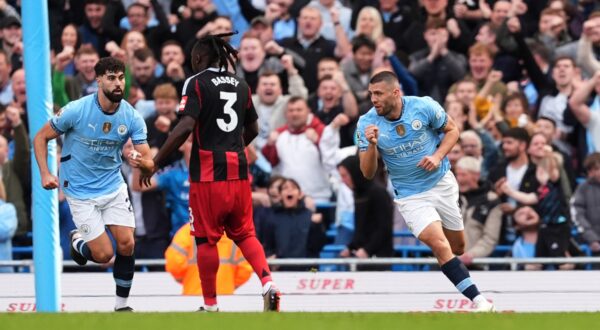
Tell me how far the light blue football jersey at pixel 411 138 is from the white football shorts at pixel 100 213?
219 centimetres

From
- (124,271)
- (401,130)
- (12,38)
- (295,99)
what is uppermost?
(12,38)

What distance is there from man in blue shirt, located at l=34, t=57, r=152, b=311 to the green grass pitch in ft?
7.33

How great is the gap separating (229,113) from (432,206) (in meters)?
2.01

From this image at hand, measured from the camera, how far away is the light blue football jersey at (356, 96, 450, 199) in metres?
13.2

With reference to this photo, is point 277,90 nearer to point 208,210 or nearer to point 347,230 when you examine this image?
point 347,230

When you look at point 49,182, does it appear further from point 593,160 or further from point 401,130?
point 593,160

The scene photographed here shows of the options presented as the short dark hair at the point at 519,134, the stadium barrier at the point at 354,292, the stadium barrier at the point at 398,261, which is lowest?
the stadium barrier at the point at 354,292

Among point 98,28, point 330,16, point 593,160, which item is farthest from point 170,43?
point 593,160

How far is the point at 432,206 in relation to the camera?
43.8 ft

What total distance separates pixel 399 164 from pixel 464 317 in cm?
271

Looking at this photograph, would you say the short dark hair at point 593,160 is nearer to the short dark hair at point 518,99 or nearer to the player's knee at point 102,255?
the short dark hair at point 518,99

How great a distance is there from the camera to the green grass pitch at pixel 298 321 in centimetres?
1042

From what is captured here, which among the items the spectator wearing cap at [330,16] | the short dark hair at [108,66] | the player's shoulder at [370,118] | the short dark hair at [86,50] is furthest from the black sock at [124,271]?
the spectator wearing cap at [330,16]

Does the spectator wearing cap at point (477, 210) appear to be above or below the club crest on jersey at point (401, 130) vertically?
below
